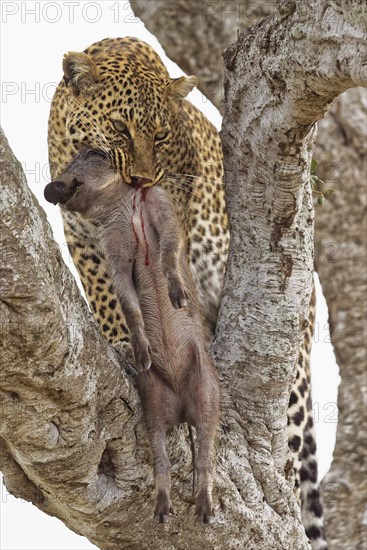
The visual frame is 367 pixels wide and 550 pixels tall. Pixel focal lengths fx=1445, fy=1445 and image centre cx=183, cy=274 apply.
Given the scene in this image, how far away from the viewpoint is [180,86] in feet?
27.9

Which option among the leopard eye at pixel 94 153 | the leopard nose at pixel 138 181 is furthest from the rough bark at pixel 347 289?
the leopard eye at pixel 94 153

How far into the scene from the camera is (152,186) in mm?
7227

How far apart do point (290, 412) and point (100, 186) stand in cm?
262

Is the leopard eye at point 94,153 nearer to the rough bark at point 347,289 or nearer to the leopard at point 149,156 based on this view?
the leopard at point 149,156

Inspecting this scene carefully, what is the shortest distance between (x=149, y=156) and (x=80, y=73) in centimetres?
98

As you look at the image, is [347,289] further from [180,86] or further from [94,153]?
[94,153]

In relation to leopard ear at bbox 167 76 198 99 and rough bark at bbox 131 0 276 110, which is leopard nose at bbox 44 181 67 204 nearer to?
leopard ear at bbox 167 76 198 99

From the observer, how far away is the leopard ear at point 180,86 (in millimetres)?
8461

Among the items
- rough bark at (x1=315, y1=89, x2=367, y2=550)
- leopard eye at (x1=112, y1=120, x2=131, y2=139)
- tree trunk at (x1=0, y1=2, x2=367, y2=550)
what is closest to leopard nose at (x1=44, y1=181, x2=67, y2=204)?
tree trunk at (x1=0, y1=2, x2=367, y2=550)

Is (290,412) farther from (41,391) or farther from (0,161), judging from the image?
(0,161)

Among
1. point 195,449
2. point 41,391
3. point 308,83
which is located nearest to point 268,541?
point 195,449

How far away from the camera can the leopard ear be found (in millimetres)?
8461

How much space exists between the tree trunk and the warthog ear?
63.9 inches

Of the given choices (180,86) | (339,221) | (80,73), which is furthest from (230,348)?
(339,221)
